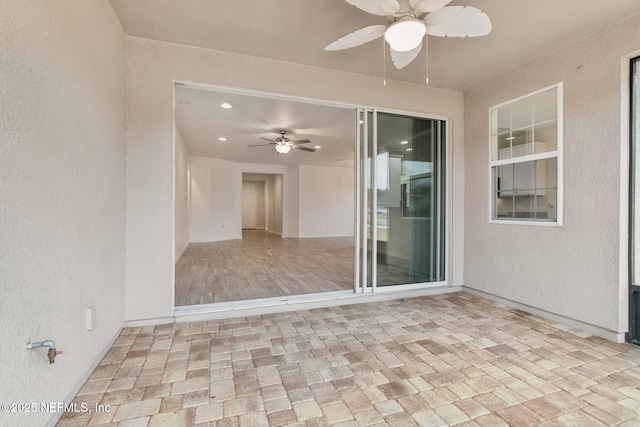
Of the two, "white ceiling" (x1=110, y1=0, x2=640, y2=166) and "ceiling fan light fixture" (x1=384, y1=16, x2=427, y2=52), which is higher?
→ "white ceiling" (x1=110, y1=0, x2=640, y2=166)

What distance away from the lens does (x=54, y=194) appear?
1.43m

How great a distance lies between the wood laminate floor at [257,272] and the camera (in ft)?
11.8

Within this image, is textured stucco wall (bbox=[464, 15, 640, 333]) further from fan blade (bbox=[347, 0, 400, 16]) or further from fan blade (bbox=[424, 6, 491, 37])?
fan blade (bbox=[347, 0, 400, 16])

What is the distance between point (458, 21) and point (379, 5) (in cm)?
52

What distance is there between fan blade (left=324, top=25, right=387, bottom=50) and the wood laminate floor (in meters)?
2.70

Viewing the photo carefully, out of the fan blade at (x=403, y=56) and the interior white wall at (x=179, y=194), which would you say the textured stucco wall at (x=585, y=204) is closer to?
the fan blade at (x=403, y=56)

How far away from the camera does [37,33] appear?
1.29m

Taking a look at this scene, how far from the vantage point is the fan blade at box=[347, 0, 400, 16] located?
5.49 ft

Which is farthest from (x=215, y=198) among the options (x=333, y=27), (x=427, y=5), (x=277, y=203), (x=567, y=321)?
(x=567, y=321)

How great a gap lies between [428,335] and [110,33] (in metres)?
3.53

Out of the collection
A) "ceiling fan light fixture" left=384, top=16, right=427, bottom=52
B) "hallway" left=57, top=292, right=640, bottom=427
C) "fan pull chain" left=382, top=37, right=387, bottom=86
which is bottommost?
"hallway" left=57, top=292, right=640, bottom=427

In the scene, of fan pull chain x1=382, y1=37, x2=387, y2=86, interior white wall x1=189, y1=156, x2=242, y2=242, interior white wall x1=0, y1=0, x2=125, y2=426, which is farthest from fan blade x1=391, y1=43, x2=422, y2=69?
interior white wall x1=189, y1=156, x2=242, y2=242

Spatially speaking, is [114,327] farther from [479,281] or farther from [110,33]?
[479,281]

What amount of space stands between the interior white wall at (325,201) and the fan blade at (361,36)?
7861mm
